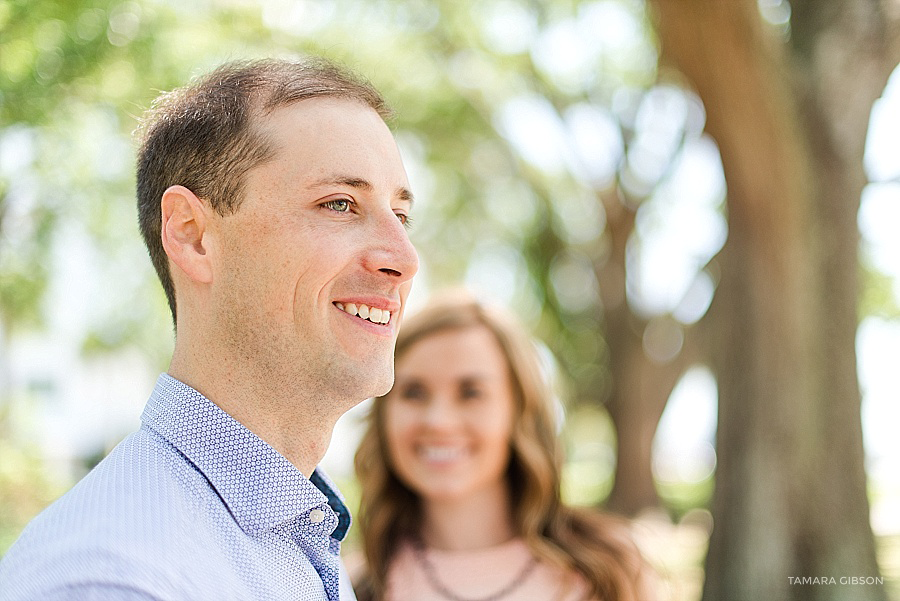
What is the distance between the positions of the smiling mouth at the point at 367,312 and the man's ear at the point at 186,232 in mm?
260

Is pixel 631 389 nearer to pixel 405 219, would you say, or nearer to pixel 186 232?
pixel 405 219

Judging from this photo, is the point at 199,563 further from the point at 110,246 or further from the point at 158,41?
the point at 110,246

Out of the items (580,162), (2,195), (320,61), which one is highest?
(580,162)

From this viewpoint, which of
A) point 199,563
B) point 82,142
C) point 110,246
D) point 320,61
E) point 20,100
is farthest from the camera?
point 110,246

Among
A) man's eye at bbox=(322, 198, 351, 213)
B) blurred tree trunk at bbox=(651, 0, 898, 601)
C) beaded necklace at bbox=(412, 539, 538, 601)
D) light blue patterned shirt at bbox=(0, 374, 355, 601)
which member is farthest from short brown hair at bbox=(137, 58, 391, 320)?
blurred tree trunk at bbox=(651, 0, 898, 601)

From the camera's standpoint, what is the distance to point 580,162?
562 inches

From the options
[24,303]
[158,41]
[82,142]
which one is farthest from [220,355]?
[24,303]

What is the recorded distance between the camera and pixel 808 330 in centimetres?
588

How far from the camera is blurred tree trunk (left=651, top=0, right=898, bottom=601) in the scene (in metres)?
5.80

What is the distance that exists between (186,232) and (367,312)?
1.24 feet

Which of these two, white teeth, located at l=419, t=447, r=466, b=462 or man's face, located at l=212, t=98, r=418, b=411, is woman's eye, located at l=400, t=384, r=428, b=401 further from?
man's face, located at l=212, t=98, r=418, b=411

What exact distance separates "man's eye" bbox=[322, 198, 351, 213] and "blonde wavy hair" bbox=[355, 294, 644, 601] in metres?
1.75

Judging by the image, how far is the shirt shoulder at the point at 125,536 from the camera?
1188mm

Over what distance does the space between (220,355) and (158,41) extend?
5.56 m
